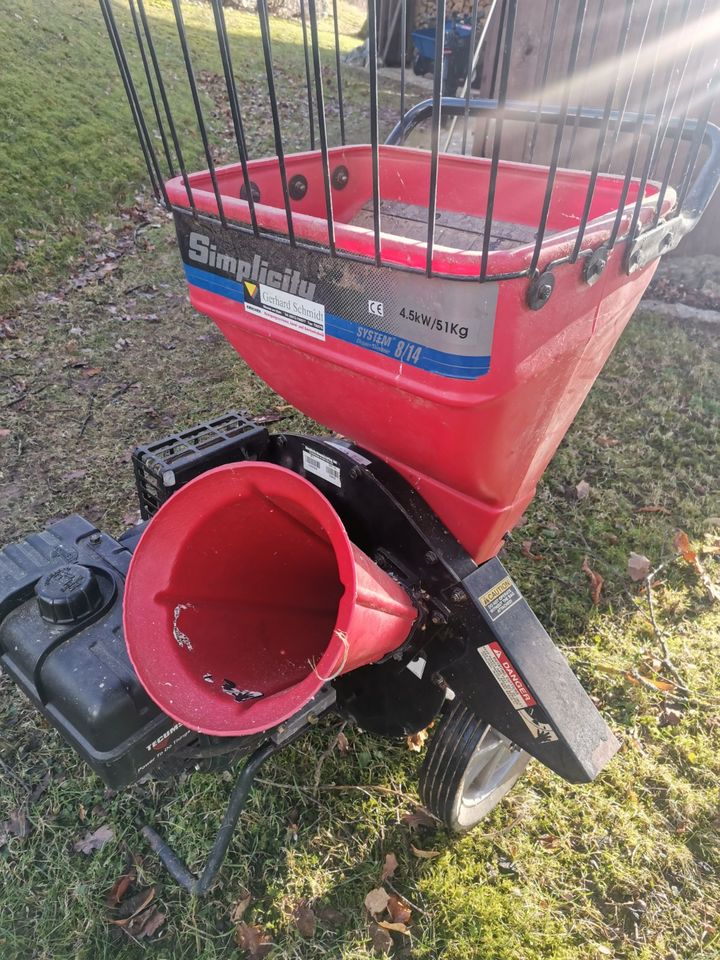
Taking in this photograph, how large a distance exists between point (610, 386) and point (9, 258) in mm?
4709

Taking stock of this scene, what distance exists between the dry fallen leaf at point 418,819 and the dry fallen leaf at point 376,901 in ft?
0.73

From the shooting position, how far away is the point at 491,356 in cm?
127

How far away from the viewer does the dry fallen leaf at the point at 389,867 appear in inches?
82.2

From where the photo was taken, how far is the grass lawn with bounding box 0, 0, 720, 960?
2.00 meters

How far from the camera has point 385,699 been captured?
6.77 ft

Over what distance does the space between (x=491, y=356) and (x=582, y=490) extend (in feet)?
7.92

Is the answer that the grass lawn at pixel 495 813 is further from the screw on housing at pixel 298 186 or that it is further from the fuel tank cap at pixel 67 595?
the screw on housing at pixel 298 186

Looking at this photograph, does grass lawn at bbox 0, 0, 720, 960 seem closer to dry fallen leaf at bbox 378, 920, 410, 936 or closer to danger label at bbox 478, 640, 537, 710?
A: dry fallen leaf at bbox 378, 920, 410, 936

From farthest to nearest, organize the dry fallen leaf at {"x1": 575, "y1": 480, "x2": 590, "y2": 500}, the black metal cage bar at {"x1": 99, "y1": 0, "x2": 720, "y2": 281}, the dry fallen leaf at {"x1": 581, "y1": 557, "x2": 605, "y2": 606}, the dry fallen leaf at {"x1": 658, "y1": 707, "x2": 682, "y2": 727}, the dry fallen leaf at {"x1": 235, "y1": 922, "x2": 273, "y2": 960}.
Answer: the dry fallen leaf at {"x1": 575, "y1": 480, "x2": 590, "y2": 500}, the dry fallen leaf at {"x1": 581, "y1": 557, "x2": 605, "y2": 606}, the dry fallen leaf at {"x1": 658, "y1": 707, "x2": 682, "y2": 727}, the dry fallen leaf at {"x1": 235, "y1": 922, "x2": 273, "y2": 960}, the black metal cage bar at {"x1": 99, "y1": 0, "x2": 720, "y2": 281}

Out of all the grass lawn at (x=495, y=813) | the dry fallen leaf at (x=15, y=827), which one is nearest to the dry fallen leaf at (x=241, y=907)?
the grass lawn at (x=495, y=813)

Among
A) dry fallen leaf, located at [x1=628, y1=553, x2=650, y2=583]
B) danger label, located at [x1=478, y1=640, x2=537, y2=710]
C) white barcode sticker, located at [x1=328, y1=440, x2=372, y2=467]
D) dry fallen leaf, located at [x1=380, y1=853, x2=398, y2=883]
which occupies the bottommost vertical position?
dry fallen leaf, located at [x1=628, y1=553, x2=650, y2=583]

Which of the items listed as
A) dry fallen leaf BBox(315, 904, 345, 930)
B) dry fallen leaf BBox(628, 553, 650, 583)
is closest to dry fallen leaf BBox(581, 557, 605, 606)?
dry fallen leaf BBox(628, 553, 650, 583)

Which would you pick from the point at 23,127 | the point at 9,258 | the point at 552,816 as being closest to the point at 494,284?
the point at 552,816

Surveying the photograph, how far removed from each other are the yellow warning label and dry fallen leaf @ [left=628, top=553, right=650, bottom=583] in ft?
5.16
